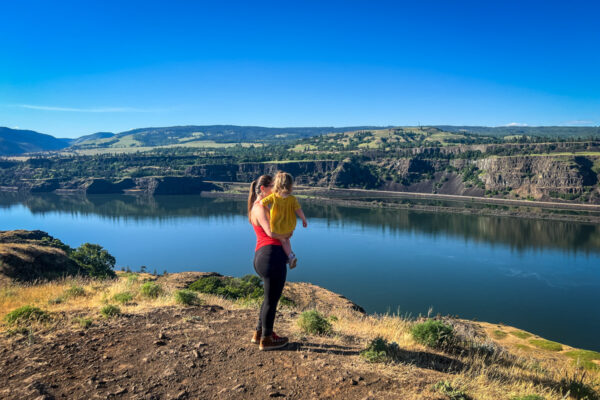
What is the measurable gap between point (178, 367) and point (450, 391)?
10.2 feet

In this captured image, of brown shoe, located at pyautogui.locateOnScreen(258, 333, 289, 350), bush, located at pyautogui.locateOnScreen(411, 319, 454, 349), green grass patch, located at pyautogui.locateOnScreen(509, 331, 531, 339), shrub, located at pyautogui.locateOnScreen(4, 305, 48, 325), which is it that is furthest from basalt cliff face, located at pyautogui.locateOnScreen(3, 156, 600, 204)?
shrub, located at pyautogui.locateOnScreen(4, 305, 48, 325)

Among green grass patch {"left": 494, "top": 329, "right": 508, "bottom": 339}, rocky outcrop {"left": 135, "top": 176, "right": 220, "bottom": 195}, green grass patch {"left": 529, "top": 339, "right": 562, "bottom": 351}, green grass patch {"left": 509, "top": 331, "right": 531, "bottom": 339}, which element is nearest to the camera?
green grass patch {"left": 529, "top": 339, "right": 562, "bottom": 351}

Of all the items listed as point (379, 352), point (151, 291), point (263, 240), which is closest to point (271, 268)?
point (263, 240)

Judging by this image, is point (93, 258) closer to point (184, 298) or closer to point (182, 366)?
point (184, 298)

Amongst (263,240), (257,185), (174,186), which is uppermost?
(257,185)

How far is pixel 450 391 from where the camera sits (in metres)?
4.08

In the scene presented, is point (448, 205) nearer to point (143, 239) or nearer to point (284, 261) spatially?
point (143, 239)

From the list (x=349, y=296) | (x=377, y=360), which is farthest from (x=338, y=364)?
(x=349, y=296)

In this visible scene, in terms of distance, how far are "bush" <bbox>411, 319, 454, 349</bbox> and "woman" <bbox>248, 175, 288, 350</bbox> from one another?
2395mm

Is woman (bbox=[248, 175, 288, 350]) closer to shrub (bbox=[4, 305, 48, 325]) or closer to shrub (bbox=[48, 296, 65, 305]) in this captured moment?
shrub (bbox=[4, 305, 48, 325])

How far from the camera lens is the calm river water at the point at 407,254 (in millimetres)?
30469

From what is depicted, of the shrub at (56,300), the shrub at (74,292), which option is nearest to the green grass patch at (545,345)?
the shrub at (74,292)

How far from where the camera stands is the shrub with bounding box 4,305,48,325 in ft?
19.1

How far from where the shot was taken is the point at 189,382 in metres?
4.21
